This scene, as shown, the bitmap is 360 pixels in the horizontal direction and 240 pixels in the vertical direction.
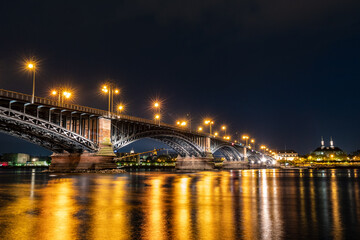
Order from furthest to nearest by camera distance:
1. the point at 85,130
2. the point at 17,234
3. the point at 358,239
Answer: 1. the point at 85,130
2. the point at 17,234
3. the point at 358,239

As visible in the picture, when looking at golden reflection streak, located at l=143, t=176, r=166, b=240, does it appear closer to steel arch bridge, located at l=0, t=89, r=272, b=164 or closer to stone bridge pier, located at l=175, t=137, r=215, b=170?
steel arch bridge, located at l=0, t=89, r=272, b=164

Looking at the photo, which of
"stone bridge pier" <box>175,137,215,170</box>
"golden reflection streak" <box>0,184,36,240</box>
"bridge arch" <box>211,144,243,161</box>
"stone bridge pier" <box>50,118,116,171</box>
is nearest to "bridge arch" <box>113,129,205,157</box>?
"stone bridge pier" <box>175,137,215,170</box>

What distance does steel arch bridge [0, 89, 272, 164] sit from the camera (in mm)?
49500

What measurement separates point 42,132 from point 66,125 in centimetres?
518

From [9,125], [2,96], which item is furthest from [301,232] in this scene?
[9,125]

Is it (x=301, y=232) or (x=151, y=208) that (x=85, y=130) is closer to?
(x=151, y=208)

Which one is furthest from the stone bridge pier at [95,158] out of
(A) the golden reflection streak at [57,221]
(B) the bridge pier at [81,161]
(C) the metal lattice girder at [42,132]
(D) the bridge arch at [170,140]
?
(A) the golden reflection streak at [57,221]

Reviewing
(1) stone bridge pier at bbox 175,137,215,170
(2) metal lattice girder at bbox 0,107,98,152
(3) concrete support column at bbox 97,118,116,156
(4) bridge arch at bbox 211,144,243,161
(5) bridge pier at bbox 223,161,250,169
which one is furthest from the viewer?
(5) bridge pier at bbox 223,161,250,169

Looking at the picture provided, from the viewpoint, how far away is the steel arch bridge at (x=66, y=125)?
4950 cm

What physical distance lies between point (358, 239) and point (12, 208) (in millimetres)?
12650

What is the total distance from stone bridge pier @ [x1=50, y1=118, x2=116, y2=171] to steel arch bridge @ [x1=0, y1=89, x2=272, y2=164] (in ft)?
0.72

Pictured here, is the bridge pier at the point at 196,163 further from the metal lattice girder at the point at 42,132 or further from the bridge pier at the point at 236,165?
the metal lattice girder at the point at 42,132

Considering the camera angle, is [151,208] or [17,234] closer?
[17,234]

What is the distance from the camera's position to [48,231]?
8.76 m
